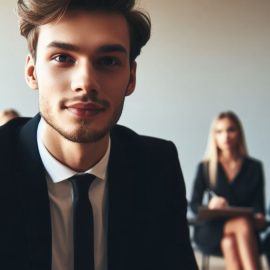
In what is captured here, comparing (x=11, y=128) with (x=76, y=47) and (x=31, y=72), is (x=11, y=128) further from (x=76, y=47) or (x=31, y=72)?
(x=76, y=47)

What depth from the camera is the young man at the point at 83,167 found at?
89 centimetres

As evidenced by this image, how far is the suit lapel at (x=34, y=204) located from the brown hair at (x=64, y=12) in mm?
190

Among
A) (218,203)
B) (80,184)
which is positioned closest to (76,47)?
(80,184)

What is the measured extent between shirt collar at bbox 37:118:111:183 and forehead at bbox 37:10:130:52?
7.4 inches

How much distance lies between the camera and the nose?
2.83 feet

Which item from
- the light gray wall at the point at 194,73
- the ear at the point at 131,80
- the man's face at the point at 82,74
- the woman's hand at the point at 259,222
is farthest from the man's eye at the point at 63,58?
the light gray wall at the point at 194,73

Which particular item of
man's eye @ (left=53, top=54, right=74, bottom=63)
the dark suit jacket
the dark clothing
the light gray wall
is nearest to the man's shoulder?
the dark suit jacket

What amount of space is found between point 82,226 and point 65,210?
5 centimetres

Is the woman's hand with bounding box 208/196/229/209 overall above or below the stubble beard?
below

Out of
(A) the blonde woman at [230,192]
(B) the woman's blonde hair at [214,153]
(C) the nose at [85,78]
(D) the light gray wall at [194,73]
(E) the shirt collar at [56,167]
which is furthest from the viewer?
(D) the light gray wall at [194,73]

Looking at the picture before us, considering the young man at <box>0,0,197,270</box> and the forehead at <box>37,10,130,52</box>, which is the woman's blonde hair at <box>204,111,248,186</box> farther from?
the forehead at <box>37,10,130,52</box>

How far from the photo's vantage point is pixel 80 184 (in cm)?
98

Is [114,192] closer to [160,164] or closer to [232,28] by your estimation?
[160,164]

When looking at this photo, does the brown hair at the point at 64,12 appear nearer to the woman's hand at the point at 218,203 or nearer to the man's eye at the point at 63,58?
the man's eye at the point at 63,58
